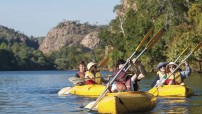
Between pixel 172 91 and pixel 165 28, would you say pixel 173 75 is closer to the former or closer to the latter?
pixel 172 91

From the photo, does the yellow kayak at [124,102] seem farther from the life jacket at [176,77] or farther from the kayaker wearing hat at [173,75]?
the life jacket at [176,77]

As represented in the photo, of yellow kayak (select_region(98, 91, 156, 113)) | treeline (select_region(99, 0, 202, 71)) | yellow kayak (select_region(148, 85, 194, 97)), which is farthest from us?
treeline (select_region(99, 0, 202, 71))

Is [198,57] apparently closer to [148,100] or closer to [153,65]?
[153,65]

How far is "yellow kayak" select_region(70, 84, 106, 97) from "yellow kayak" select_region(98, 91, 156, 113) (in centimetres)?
546

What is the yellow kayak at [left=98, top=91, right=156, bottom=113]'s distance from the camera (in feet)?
42.3

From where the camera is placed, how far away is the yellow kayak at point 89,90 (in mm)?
18969

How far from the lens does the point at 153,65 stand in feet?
210

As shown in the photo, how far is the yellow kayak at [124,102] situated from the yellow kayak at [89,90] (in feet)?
17.9

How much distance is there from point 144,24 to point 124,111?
172 feet

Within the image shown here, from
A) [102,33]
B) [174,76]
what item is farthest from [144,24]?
[174,76]

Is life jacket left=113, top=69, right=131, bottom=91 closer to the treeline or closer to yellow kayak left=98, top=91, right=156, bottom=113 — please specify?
yellow kayak left=98, top=91, right=156, bottom=113

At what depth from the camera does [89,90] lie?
64.0 ft

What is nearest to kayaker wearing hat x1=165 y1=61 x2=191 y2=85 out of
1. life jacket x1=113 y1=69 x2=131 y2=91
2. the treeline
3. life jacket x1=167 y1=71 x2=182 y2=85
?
life jacket x1=167 y1=71 x2=182 y2=85

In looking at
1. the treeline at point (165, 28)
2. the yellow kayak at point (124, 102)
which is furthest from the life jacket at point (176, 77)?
the treeline at point (165, 28)
